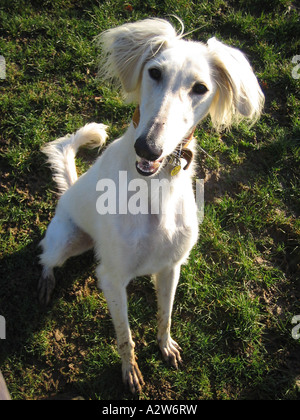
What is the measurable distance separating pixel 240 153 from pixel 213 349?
220cm

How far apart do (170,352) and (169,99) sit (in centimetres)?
222

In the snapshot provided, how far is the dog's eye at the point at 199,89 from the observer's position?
2.27 meters

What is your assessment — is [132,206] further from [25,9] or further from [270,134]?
[25,9]

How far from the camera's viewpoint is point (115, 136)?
14.5 ft

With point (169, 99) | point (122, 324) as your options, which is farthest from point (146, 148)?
point (122, 324)

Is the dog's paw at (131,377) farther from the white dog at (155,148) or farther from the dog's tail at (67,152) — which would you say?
the dog's tail at (67,152)

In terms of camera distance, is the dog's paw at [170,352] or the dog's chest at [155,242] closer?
the dog's chest at [155,242]

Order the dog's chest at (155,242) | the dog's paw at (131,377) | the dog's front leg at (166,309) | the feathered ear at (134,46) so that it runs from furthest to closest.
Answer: the dog's paw at (131,377)
the dog's front leg at (166,309)
the dog's chest at (155,242)
the feathered ear at (134,46)

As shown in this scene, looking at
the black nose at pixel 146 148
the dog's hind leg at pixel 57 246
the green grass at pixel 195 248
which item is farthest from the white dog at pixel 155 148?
the green grass at pixel 195 248

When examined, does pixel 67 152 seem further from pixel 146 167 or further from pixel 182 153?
pixel 146 167

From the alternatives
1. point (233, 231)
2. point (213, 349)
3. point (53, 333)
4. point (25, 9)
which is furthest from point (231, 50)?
point (25, 9)

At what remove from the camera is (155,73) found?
7.39 feet

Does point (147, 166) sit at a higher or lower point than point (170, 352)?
higher

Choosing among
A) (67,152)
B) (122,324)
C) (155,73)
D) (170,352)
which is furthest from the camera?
(67,152)
